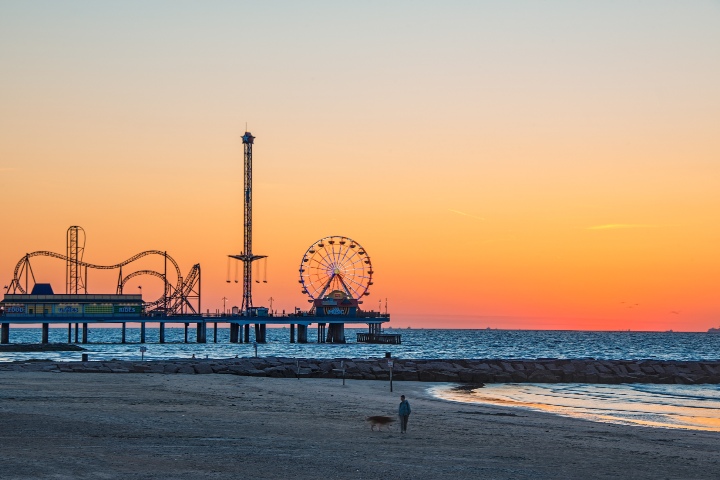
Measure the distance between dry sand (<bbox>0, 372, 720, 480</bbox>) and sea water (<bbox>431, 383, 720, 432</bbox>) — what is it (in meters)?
4.52

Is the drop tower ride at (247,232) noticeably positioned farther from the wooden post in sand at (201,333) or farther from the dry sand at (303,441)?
the dry sand at (303,441)

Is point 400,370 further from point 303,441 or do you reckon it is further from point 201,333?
point 201,333

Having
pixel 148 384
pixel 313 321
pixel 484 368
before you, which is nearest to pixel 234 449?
pixel 148 384

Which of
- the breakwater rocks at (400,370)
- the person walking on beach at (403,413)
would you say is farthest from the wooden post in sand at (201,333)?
the person walking on beach at (403,413)

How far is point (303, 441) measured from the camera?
3055cm

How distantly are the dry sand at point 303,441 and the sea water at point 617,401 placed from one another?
4.52 m

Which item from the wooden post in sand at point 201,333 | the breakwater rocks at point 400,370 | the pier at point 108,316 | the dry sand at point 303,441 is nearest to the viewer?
the dry sand at point 303,441

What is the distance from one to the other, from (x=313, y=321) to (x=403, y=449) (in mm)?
156730

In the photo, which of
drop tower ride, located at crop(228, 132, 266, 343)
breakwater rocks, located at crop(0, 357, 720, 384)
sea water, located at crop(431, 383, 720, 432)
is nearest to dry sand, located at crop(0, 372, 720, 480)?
sea water, located at crop(431, 383, 720, 432)

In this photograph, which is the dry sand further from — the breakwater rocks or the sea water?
the breakwater rocks

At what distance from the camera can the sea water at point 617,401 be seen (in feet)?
150

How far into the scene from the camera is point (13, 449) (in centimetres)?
2669

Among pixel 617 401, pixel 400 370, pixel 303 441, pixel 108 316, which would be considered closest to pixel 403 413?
pixel 303 441

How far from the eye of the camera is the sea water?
45.7 metres
